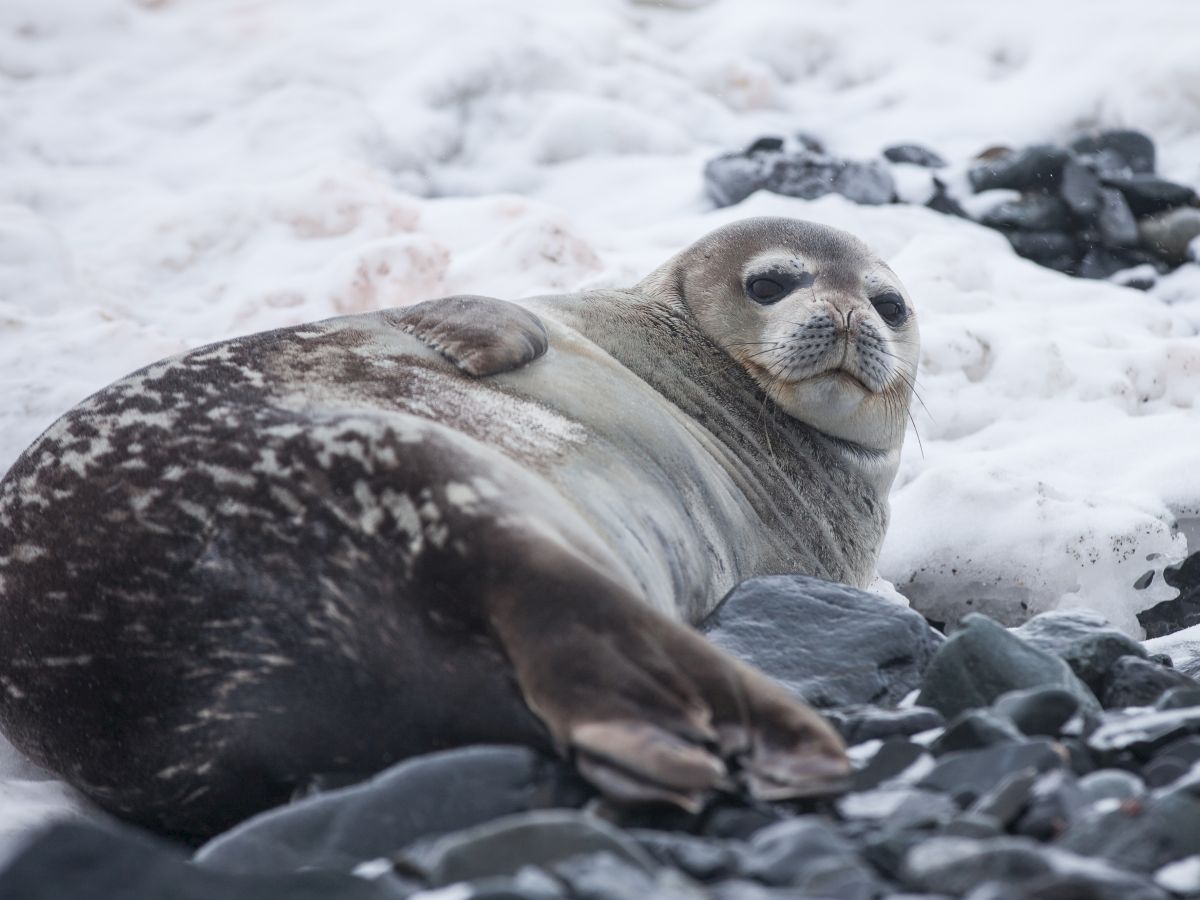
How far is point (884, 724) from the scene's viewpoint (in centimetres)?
211

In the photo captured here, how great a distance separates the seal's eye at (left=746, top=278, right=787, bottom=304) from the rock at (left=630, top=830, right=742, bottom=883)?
2.20 meters

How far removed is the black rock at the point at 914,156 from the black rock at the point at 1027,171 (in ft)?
1.03

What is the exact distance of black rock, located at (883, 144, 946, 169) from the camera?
7359 mm

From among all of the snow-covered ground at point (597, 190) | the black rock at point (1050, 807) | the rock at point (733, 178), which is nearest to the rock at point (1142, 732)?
the black rock at point (1050, 807)

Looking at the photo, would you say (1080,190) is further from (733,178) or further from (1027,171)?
(733,178)

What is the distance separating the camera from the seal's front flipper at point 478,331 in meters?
2.85

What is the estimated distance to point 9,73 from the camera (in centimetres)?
737

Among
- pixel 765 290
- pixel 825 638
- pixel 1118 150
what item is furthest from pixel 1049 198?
pixel 825 638

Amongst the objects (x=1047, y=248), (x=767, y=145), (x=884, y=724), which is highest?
(x=767, y=145)

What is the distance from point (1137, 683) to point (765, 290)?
1.56m

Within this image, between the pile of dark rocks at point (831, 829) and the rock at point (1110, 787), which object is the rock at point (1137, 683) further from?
the rock at point (1110, 787)

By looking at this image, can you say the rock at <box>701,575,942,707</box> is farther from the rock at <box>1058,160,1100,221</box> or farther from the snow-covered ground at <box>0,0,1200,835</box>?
the rock at <box>1058,160,1100,221</box>

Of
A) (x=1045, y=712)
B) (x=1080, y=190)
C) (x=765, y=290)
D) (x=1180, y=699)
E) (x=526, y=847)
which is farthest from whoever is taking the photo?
(x=1080, y=190)

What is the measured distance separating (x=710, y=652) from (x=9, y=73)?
6577 mm
